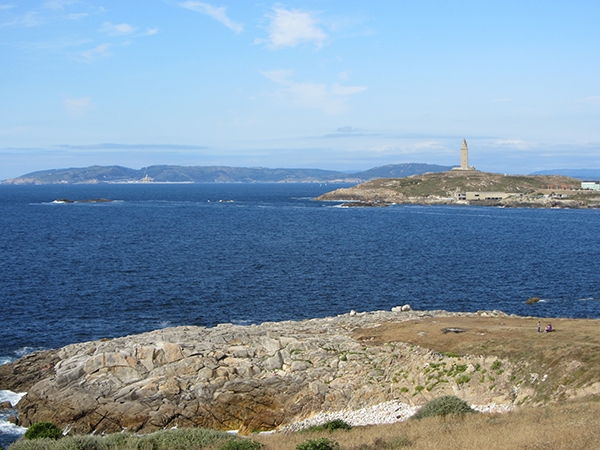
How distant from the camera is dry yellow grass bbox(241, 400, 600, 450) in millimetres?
16656

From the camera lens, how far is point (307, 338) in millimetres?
36031

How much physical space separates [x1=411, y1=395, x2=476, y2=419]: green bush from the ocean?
25.2 m

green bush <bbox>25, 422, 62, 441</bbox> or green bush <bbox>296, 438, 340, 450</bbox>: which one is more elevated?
green bush <bbox>296, 438, 340, 450</bbox>

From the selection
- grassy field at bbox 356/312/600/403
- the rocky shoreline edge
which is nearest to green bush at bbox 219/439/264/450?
the rocky shoreline edge

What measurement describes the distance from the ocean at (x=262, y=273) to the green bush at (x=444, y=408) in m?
25.2

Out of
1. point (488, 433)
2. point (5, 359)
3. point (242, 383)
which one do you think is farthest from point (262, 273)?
point (488, 433)

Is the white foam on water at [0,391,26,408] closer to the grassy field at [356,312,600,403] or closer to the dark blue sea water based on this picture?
the dark blue sea water

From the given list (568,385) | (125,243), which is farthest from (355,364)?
(125,243)

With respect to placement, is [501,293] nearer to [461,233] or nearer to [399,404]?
[399,404]

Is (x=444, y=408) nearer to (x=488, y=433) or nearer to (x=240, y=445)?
(x=488, y=433)

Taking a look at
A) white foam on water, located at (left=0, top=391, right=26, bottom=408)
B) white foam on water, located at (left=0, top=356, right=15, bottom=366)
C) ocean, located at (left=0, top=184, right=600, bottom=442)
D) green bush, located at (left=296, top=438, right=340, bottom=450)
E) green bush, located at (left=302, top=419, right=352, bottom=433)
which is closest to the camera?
green bush, located at (left=296, top=438, right=340, bottom=450)

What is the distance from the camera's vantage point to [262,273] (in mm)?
69250

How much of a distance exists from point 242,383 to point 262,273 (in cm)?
3858

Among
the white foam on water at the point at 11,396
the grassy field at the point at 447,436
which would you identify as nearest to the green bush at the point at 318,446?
the grassy field at the point at 447,436
